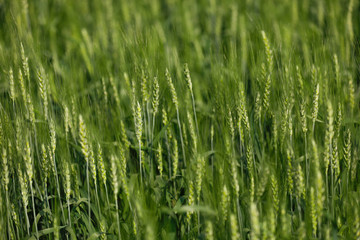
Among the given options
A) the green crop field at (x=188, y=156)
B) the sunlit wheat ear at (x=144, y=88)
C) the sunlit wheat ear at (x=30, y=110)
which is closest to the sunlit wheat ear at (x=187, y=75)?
the green crop field at (x=188, y=156)

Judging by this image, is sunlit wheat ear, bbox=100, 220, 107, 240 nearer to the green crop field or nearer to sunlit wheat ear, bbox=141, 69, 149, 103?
the green crop field

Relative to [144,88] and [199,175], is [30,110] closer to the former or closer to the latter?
[144,88]

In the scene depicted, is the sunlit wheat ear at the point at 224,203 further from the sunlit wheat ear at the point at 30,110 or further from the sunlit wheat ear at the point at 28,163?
the sunlit wheat ear at the point at 30,110

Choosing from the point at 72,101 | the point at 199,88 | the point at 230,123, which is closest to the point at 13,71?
the point at 72,101

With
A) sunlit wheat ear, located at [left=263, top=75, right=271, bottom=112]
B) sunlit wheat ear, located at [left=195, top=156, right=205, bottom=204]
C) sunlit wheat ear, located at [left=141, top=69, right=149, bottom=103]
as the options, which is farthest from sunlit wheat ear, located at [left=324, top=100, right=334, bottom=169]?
sunlit wheat ear, located at [left=141, top=69, right=149, bottom=103]

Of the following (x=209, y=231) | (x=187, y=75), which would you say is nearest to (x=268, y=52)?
(x=187, y=75)

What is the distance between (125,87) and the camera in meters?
1.88

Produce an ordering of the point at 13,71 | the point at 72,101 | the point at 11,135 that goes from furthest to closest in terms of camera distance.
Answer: the point at 72,101 → the point at 13,71 → the point at 11,135

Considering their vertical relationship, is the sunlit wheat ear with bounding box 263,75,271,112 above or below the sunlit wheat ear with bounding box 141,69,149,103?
below

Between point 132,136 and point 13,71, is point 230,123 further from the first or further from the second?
A: point 13,71

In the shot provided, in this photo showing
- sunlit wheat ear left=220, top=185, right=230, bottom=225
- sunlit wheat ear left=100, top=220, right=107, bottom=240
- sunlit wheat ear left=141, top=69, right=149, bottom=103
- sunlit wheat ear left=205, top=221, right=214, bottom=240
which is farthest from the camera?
sunlit wheat ear left=141, top=69, right=149, bottom=103

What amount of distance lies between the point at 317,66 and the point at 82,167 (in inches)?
48.1

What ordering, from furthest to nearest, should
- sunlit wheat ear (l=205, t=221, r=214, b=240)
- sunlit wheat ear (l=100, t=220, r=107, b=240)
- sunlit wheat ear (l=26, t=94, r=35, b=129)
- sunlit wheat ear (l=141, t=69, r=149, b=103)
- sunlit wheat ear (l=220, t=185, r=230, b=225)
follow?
1. sunlit wheat ear (l=141, t=69, r=149, b=103)
2. sunlit wheat ear (l=26, t=94, r=35, b=129)
3. sunlit wheat ear (l=100, t=220, r=107, b=240)
4. sunlit wheat ear (l=220, t=185, r=230, b=225)
5. sunlit wheat ear (l=205, t=221, r=214, b=240)

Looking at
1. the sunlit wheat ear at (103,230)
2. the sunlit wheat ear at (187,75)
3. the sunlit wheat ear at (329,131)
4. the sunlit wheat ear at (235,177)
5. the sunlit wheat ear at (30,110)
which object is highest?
the sunlit wheat ear at (187,75)
